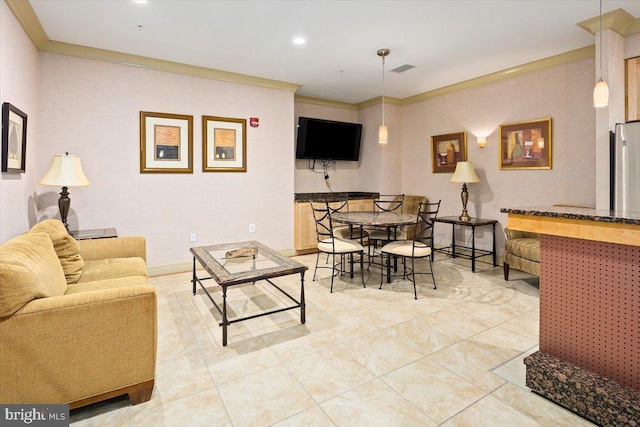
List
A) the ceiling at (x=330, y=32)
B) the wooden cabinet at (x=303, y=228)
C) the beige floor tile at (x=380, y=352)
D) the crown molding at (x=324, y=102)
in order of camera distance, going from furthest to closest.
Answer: the crown molding at (x=324, y=102) → the wooden cabinet at (x=303, y=228) → the ceiling at (x=330, y=32) → the beige floor tile at (x=380, y=352)

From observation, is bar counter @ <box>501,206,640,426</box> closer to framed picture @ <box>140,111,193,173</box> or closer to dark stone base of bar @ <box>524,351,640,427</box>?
dark stone base of bar @ <box>524,351,640,427</box>

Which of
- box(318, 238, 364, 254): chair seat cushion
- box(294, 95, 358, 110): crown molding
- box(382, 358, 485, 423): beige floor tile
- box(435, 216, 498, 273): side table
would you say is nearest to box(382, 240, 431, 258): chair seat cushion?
box(318, 238, 364, 254): chair seat cushion

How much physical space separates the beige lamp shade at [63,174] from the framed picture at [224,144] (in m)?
1.52

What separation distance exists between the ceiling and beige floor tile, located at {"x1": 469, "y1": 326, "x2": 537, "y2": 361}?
275 cm

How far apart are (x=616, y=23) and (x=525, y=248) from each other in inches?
89.5

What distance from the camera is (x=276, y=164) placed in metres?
5.18

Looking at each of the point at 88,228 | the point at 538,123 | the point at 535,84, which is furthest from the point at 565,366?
the point at 88,228

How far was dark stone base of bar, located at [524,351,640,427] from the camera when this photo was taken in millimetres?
1629

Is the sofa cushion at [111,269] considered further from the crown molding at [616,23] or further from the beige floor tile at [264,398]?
the crown molding at [616,23]

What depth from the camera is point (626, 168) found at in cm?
315

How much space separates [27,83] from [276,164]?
2.90m

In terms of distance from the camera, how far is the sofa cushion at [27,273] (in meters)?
1.54

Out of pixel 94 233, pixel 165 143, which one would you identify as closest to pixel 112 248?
pixel 94 233

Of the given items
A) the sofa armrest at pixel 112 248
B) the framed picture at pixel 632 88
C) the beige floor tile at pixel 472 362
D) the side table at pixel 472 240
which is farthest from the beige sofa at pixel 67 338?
the framed picture at pixel 632 88
